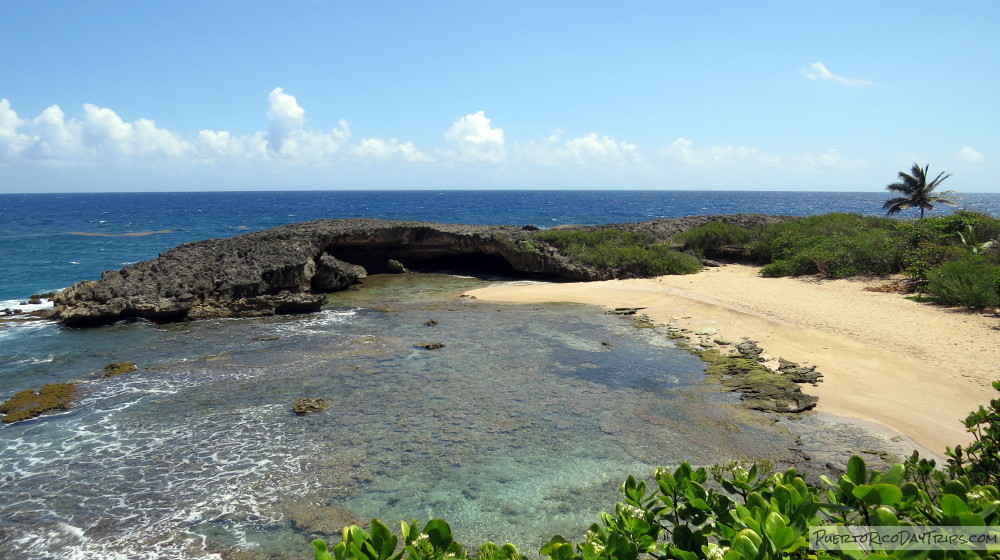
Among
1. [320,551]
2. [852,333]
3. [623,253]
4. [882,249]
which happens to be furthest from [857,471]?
[882,249]

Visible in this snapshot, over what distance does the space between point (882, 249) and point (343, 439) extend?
24.3m

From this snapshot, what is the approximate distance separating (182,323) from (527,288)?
46.2 ft

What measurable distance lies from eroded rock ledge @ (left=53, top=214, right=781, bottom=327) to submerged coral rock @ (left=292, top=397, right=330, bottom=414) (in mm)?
9772

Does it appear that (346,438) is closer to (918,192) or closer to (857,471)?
(857,471)

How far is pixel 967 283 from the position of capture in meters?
17.6

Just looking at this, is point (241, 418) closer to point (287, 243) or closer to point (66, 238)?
point (287, 243)

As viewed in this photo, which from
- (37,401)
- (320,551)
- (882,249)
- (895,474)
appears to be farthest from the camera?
(882,249)

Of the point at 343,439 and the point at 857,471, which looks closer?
the point at 857,471

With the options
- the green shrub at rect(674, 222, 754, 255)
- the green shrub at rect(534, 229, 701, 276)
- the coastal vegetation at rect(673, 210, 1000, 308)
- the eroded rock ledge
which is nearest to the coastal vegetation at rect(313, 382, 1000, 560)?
the coastal vegetation at rect(673, 210, 1000, 308)

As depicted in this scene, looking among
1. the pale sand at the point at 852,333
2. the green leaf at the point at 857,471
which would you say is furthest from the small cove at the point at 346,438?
the green leaf at the point at 857,471

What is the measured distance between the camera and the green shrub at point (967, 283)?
16.7 meters

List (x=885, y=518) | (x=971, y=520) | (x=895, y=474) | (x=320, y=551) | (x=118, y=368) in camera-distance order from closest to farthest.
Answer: (x=971, y=520)
(x=885, y=518)
(x=320, y=551)
(x=895, y=474)
(x=118, y=368)

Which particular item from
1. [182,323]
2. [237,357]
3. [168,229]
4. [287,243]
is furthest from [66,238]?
[237,357]

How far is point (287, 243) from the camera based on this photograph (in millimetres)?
25719
